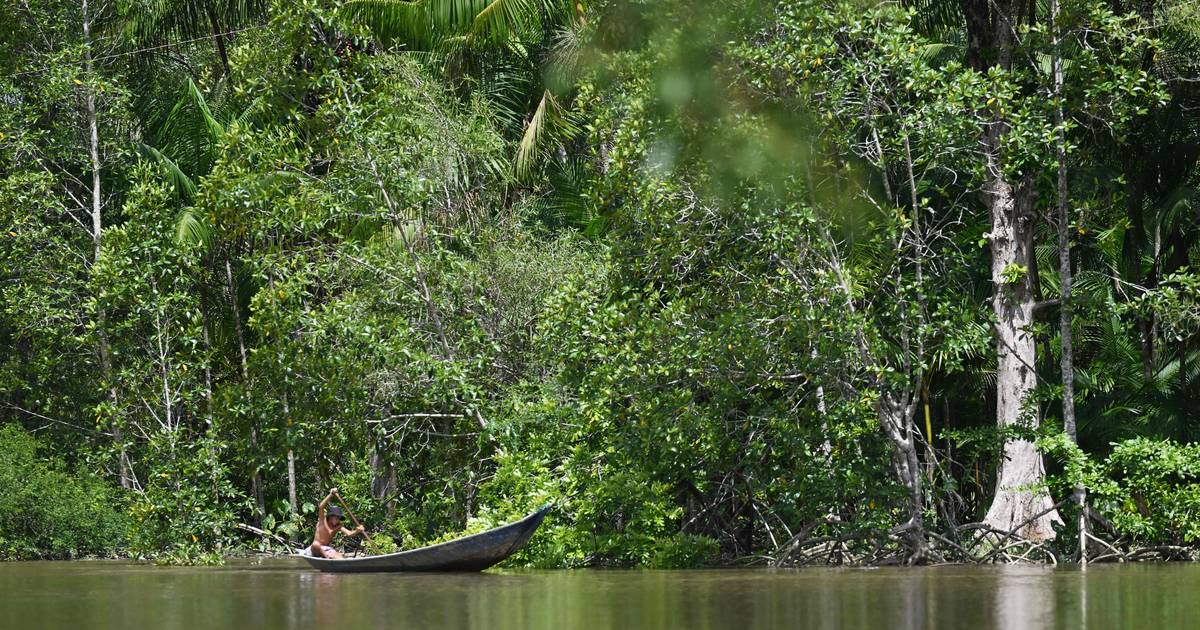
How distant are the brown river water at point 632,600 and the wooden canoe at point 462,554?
239 millimetres

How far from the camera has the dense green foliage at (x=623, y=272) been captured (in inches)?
641

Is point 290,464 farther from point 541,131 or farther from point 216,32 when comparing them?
point 216,32

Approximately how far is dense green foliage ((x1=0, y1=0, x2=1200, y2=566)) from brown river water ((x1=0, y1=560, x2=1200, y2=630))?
1588mm

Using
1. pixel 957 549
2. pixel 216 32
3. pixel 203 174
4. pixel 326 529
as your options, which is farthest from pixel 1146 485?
pixel 216 32

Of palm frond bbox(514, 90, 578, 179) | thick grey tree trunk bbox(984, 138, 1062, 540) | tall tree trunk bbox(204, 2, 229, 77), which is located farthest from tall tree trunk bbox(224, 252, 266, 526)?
thick grey tree trunk bbox(984, 138, 1062, 540)

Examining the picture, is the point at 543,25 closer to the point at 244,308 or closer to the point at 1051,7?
the point at 244,308

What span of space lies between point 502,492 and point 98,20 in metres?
13.5

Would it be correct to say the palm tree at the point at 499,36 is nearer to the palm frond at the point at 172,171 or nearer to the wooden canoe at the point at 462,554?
the palm frond at the point at 172,171

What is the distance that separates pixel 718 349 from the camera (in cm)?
1633

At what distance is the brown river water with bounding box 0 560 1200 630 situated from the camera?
988cm

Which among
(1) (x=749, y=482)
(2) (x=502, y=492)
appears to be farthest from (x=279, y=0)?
(1) (x=749, y=482)

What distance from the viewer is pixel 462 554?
16438 millimetres

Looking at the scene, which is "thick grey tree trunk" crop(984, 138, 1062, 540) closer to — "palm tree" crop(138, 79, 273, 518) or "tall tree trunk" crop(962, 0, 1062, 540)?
"tall tree trunk" crop(962, 0, 1062, 540)

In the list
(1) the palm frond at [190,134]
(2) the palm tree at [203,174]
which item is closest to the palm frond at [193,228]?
(2) the palm tree at [203,174]
